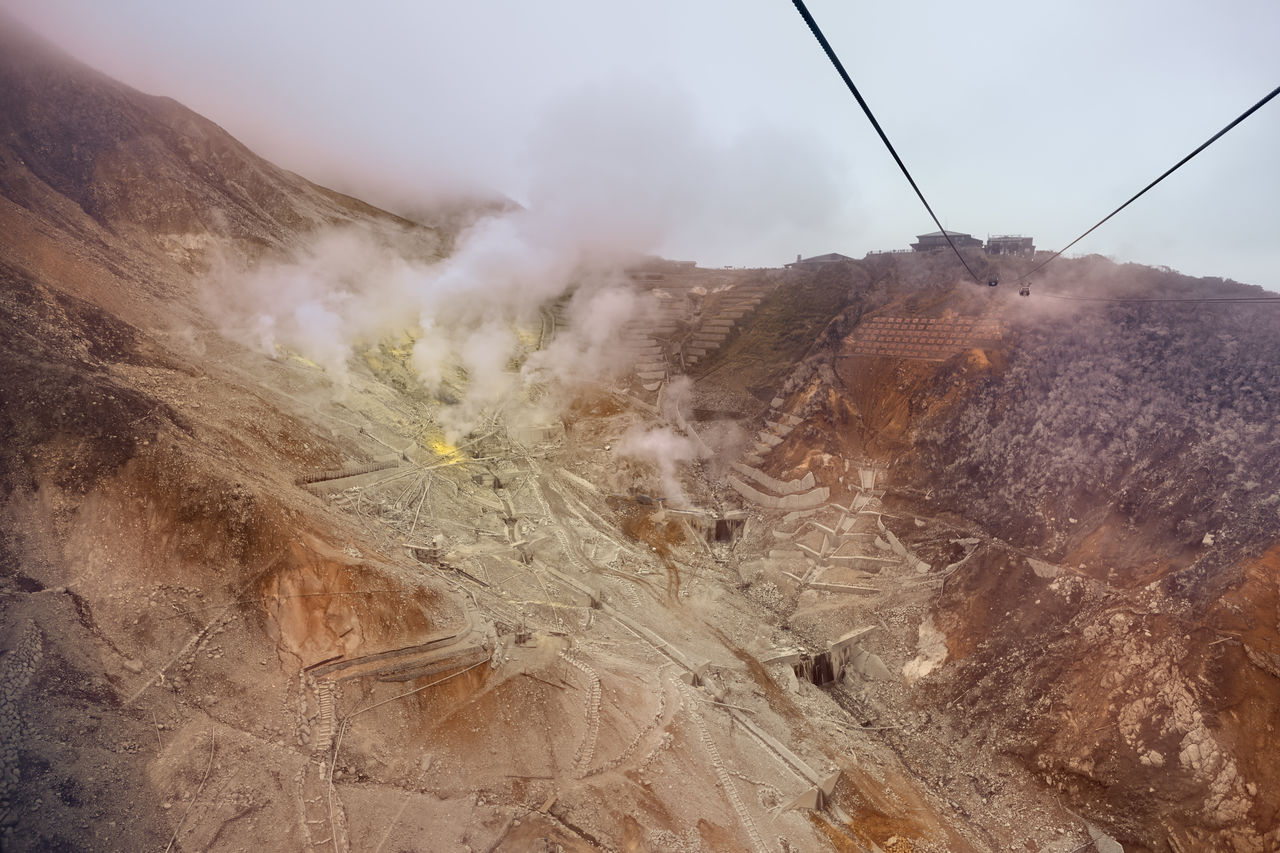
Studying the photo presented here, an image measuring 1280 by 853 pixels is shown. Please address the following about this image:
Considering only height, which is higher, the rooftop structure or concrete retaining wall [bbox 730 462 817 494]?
the rooftop structure

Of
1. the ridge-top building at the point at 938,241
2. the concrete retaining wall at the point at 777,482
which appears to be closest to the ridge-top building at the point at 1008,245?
the ridge-top building at the point at 938,241

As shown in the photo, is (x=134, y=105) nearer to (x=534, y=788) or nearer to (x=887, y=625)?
(x=534, y=788)

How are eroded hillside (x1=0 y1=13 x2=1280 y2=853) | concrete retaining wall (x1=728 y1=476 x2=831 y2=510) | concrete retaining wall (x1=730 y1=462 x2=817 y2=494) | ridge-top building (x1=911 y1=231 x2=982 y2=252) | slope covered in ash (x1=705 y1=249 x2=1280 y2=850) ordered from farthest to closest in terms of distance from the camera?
ridge-top building (x1=911 y1=231 x2=982 y2=252) → concrete retaining wall (x1=730 y1=462 x2=817 y2=494) → concrete retaining wall (x1=728 y1=476 x2=831 y2=510) → slope covered in ash (x1=705 y1=249 x2=1280 y2=850) → eroded hillside (x1=0 y1=13 x2=1280 y2=853)

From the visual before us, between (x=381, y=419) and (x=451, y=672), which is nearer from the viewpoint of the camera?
(x=451, y=672)

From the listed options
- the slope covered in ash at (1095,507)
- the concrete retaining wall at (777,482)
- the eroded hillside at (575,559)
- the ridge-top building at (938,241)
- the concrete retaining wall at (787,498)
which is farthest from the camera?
the ridge-top building at (938,241)

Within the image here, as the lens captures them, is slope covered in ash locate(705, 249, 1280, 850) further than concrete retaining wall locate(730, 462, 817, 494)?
No

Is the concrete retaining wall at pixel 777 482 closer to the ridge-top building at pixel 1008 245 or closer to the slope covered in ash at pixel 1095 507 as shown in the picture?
the slope covered in ash at pixel 1095 507

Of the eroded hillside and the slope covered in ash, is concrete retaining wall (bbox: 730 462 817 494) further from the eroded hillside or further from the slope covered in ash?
the slope covered in ash

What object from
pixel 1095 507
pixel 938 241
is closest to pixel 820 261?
pixel 938 241

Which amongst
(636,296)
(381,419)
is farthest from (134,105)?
(636,296)

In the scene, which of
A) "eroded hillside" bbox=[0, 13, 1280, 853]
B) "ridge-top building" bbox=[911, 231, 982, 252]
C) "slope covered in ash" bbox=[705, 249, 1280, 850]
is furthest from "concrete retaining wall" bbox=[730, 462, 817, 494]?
"ridge-top building" bbox=[911, 231, 982, 252]

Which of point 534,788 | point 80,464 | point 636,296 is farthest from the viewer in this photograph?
point 636,296
